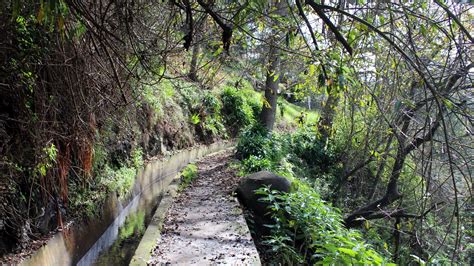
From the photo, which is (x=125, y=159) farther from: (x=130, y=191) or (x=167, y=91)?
(x=167, y=91)

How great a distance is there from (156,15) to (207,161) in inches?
323

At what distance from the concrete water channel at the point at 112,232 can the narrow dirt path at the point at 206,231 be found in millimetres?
1037

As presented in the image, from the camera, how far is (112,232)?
7438mm

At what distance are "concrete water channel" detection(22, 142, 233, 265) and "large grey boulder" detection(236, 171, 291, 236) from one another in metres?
2.25

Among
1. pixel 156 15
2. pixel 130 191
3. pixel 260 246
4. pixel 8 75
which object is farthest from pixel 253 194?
pixel 8 75

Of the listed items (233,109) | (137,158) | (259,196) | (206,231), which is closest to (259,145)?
(137,158)

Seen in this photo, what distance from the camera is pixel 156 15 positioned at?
5.81 m

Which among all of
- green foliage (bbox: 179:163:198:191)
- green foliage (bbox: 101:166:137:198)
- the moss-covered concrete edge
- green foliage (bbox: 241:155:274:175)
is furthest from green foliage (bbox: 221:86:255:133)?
the moss-covered concrete edge

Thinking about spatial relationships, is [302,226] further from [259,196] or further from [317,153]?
[317,153]

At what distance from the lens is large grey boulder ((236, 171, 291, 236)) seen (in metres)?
7.21

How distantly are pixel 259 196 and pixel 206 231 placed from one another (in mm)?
1547

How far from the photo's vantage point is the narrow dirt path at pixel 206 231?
5207 mm

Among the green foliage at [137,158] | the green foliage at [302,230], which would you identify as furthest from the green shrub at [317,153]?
the green foliage at [302,230]

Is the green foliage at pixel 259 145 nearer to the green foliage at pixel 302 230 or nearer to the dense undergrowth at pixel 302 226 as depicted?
the dense undergrowth at pixel 302 226
